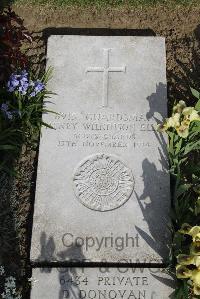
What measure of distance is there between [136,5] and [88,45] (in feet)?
3.13

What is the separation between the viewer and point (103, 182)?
4.06 m

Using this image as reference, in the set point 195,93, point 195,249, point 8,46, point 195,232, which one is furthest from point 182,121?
point 8,46

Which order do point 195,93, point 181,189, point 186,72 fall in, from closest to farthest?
point 181,189
point 195,93
point 186,72

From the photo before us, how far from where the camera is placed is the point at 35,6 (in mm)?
5215

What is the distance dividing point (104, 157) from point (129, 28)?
165cm

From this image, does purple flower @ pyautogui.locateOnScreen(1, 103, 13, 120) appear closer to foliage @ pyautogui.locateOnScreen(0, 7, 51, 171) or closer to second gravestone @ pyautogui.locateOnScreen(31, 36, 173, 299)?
foliage @ pyautogui.locateOnScreen(0, 7, 51, 171)

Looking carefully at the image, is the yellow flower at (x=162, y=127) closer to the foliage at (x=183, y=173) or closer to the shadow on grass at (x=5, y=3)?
the foliage at (x=183, y=173)

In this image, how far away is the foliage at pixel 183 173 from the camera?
147 inches

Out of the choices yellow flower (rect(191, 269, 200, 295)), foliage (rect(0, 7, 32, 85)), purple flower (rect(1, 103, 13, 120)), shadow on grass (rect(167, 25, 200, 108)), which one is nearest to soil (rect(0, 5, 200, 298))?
shadow on grass (rect(167, 25, 200, 108))

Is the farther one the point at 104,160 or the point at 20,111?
the point at 20,111

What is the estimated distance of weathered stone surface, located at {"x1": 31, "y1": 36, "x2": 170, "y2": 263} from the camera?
12.8 feet

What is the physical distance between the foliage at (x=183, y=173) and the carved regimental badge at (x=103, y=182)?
1.33 ft

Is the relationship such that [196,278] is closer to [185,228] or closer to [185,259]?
[185,259]

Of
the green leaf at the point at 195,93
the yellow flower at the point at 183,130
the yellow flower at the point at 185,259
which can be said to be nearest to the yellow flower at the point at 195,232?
the yellow flower at the point at 185,259
